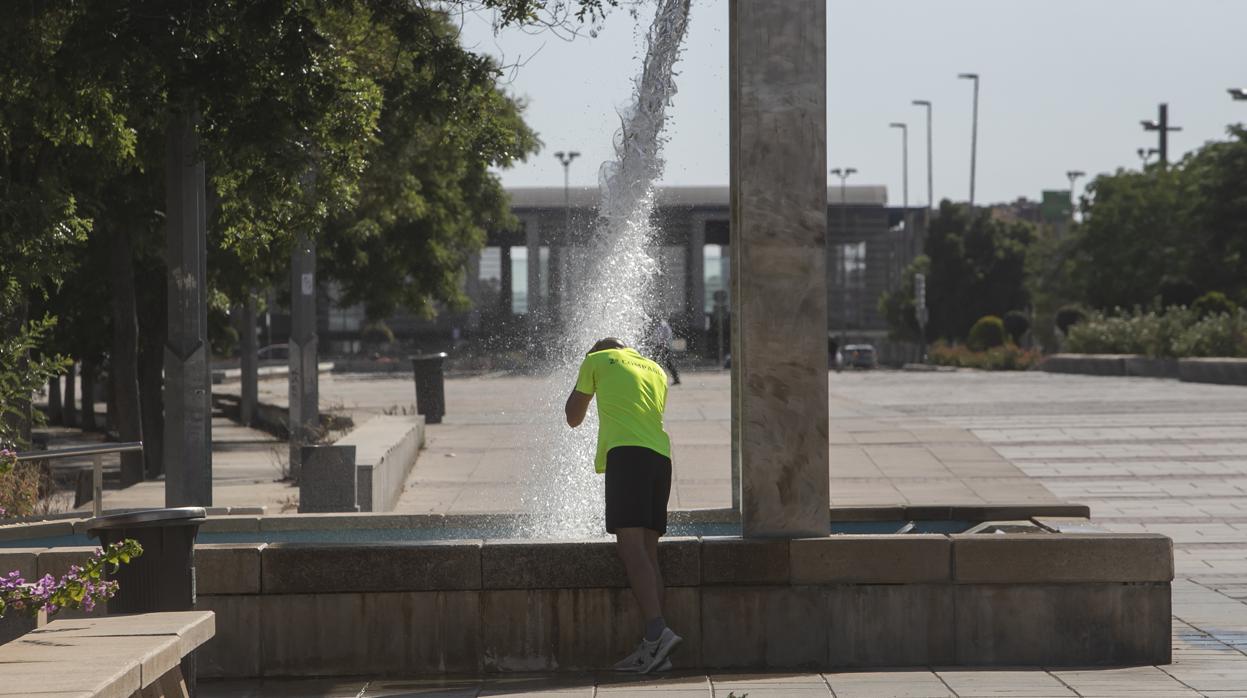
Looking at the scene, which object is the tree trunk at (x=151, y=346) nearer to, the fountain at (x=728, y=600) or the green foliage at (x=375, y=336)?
the fountain at (x=728, y=600)

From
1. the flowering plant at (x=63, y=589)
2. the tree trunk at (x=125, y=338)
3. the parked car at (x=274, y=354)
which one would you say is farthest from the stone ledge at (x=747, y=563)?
the parked car at (x=274, y=354)

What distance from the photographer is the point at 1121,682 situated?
7.43 m

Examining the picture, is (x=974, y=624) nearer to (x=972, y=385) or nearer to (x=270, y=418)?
(x=270, y=418)

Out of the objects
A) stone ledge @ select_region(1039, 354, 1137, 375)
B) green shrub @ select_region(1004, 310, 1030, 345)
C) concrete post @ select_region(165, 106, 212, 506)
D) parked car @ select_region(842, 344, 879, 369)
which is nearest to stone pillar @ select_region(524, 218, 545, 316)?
parked car @ select_region(842, 344, 879, 369)

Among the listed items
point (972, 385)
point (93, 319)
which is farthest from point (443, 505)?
point (972, 385)

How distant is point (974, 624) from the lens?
799 cm

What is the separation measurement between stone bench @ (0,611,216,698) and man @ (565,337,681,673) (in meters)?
2.07

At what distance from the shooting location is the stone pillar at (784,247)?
8.18 meters

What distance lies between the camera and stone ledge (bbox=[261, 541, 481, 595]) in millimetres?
7930

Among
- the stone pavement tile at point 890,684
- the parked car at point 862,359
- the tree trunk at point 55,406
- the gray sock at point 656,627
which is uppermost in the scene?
the gray sock at point 656,627

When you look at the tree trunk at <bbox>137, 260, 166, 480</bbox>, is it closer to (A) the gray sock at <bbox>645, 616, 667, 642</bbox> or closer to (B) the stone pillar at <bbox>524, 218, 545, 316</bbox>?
(B) the stone pillar at <bbox>524, 218, 545, 316</bbox>

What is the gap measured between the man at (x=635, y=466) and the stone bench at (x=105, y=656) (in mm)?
2075

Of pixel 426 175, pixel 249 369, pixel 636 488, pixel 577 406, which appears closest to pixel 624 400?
pixel 577 406

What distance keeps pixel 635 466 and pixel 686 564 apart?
0.52 meters
